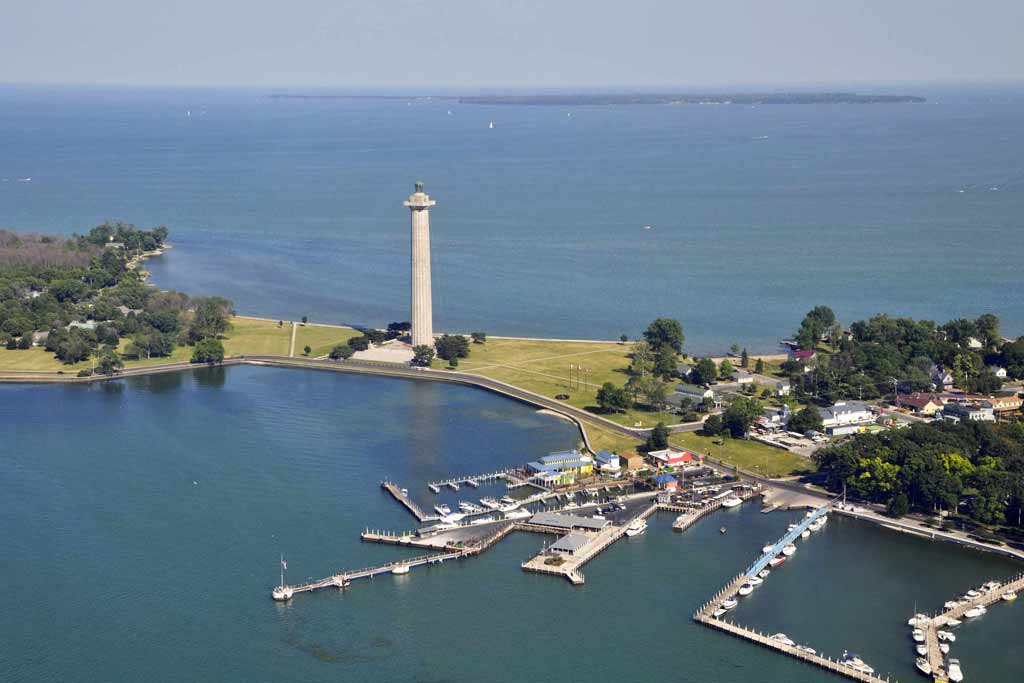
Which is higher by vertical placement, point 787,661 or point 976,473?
point 976,473

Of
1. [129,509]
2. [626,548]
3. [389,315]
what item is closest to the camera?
[626,548]

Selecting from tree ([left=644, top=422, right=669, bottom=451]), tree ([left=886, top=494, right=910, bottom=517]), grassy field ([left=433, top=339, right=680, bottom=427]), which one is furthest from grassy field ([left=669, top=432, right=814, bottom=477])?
tree ([left=886, top=494, right=910, bottom=517])

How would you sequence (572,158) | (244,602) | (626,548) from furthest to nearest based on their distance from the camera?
1. (572,158)
2. (626,548)
3. (244,602)

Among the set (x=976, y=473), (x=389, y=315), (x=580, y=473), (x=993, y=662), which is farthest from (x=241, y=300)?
(x=993, y=662)

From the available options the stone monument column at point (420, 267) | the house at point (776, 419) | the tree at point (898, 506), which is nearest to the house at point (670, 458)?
the house at point (776, 419)

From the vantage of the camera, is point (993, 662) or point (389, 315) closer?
point (993, 662)

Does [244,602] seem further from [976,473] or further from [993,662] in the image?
[976,473]

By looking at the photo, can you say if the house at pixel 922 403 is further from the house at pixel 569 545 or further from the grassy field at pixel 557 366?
the house at pixel 569 545
